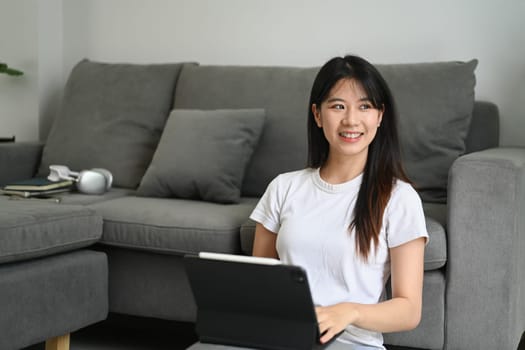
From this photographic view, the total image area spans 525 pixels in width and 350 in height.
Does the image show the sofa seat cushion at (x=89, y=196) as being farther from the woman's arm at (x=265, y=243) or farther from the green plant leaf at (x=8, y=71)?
the woman's arm at (x=265, y=243)

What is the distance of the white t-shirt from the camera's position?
1.53m

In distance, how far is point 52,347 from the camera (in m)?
2.31

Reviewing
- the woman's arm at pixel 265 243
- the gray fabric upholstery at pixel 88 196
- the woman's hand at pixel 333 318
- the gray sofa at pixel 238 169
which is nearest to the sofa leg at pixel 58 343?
the gray sofa at pixel 238 169

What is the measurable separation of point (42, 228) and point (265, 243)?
76cm

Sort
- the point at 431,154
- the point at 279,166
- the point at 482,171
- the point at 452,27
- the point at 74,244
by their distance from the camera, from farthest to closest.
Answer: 1. the point at 452,27
2. the point at 279,166
3. the point at 431,154
4. the point at 74,244
5. the point at 482,171

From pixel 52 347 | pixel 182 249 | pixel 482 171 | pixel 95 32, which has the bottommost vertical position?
pixel 52 347

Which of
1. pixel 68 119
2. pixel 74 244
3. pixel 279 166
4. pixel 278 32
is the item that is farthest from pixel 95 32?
pixel 74 244

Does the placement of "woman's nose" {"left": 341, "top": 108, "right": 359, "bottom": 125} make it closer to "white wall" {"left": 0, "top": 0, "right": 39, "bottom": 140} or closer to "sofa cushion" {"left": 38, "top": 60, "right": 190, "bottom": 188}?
"sofa cushion" {"left": 38, "top": 60, "right": 190, "bottom": 188}

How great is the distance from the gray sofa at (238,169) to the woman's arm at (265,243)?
0.49 m

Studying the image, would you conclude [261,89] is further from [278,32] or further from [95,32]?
[95,32]

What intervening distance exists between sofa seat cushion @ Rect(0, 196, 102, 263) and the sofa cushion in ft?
2.23

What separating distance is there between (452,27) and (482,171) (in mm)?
1119

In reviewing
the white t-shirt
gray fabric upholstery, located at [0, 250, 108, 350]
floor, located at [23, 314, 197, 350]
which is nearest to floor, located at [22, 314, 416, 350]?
floor, located at [23, 314, 197, 350]

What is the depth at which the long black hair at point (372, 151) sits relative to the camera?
1.54 m
